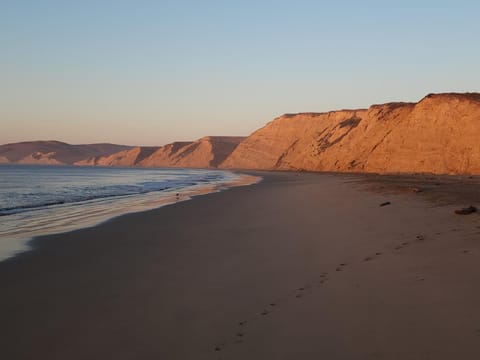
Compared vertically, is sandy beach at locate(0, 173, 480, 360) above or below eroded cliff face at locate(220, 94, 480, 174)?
below

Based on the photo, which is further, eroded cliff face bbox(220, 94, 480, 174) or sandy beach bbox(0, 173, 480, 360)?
eroded cliff face bbox(220, 94, 480, 174)

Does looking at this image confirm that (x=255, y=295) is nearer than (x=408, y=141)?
Yes

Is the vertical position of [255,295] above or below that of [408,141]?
below

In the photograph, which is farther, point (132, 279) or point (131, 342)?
point (132, 279)

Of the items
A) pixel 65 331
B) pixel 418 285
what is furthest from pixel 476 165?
pixel 65 331

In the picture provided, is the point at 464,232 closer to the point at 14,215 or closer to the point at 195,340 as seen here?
the point at 195,340

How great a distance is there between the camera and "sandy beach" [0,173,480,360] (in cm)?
467

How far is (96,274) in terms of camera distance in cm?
838

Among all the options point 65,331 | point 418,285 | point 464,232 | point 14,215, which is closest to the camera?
point 65,331

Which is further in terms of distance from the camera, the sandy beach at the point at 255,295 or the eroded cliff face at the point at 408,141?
the eroded cliff face at the point at 408,141

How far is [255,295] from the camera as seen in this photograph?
655 cm

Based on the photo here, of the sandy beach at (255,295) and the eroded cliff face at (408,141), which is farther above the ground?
the eroded cliff face at (408,141)

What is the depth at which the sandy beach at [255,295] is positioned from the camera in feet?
15.3

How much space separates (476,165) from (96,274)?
163 ft
